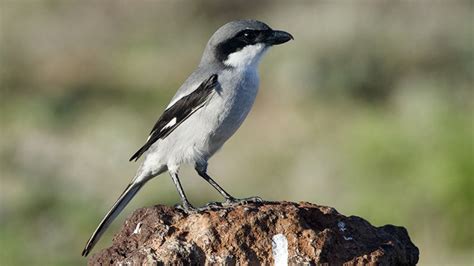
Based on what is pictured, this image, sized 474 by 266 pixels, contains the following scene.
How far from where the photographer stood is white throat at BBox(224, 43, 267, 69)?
6770 mm

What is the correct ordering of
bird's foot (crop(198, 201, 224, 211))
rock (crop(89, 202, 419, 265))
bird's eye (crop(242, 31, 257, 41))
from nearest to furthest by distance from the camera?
1. rock (crop(89, 202, 419, 265))
2. bird's foot (crop(198, 201, 224, 211))
3. bird's eye (crop(242, 31, 257, 41))

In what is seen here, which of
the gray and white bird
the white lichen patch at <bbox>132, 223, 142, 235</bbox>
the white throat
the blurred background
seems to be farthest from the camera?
the blurred background

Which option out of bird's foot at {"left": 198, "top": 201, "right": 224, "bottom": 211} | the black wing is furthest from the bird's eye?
bird's foot at {"left": 198, "top": 201, "right": 224, "bottom": 211}

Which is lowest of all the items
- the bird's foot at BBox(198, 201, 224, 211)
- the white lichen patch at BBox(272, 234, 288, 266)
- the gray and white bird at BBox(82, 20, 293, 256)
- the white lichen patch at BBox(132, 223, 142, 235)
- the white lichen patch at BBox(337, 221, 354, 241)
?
the white lichen patch at BBox(337, 221, 354, 241)

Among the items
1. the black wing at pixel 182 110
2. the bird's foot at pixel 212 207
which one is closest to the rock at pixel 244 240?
the bird's foot at pixel 212 207

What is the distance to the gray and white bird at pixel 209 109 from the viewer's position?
646cm

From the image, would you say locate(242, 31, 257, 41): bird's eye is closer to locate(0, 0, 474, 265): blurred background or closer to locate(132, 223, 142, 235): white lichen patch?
locate(132, 223, 142, 235): white lichen patch

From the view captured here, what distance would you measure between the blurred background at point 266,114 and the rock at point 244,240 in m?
4.97

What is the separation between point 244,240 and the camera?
4.93 metres

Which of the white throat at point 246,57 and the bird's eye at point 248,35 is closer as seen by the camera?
the white throat at point 246,57

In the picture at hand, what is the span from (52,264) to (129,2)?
15159 millimetres

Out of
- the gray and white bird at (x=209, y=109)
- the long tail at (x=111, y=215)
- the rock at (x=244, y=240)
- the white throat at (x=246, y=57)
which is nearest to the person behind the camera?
the rock at (x=244, y=240)

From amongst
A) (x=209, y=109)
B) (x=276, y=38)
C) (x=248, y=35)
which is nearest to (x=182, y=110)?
(x=209, y=109)

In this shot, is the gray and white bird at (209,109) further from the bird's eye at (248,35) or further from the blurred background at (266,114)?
the blurred background at (266,114)
